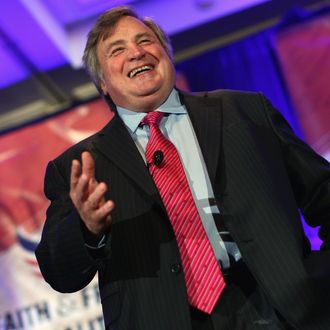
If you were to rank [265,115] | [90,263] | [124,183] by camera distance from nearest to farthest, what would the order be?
1. [90,263]
2. [124,183]
3. [265,115]

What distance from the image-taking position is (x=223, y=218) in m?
1.31

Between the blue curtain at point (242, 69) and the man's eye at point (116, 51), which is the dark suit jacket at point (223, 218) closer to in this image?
the man's eye at point (116, 51)

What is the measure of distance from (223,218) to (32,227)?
2763mm

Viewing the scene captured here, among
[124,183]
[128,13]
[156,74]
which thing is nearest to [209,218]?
[124,183]

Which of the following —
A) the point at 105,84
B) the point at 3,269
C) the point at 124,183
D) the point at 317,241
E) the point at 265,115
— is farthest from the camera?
the point at 3,269

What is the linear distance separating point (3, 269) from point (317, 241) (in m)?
2.24

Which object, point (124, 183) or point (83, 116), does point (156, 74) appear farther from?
point (83, 116)

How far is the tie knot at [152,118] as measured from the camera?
150 cm

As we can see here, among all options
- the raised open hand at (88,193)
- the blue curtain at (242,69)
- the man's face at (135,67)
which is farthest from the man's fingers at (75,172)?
the blue curtain at (242,69)

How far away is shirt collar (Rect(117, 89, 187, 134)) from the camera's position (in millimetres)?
1565

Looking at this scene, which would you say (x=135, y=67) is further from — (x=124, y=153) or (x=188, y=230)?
(x=188, y=230)

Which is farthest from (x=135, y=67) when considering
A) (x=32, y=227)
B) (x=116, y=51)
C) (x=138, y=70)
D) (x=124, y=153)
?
(x=32, y=227)

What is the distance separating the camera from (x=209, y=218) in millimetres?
1339

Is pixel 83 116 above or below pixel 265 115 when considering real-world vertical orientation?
above
